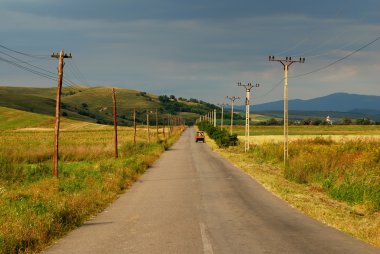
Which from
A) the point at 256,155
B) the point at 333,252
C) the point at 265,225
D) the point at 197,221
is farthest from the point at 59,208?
the point at 256,155

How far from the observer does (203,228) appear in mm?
11703

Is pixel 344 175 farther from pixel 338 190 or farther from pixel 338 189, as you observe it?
pixel 338 190

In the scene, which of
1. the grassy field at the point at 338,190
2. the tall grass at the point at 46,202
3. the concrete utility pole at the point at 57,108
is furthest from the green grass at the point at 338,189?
the concrete utility pole at the point at 57,108

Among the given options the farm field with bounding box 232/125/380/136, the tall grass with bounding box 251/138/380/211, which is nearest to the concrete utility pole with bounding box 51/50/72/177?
the tall grass with bounding box 251/138/380/211

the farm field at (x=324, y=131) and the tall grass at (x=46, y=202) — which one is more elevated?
the farm field at (x=324, y=131)

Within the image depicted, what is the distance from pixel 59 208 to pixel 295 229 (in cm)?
647

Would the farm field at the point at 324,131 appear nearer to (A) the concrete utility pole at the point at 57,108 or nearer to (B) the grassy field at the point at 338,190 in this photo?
(B) the grassy field at the point at 338,190

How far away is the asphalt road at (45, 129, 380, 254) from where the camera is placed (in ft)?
31.5

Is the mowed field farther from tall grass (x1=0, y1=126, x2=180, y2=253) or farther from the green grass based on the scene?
tall grass (x1=0, y1=126, x2=180, y2=253)

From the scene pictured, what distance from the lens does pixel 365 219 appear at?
538 inches

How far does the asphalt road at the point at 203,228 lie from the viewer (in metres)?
9.61

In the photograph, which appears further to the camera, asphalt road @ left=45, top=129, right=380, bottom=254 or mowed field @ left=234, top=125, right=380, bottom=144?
mowed field @ left=234, top=125, right=380, bottom=144

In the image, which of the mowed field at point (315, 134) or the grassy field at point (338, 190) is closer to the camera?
the grassy field at point (338, 190)

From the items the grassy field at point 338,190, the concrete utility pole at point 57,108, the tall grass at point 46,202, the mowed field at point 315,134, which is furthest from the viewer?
the mowed field at point 315,134
